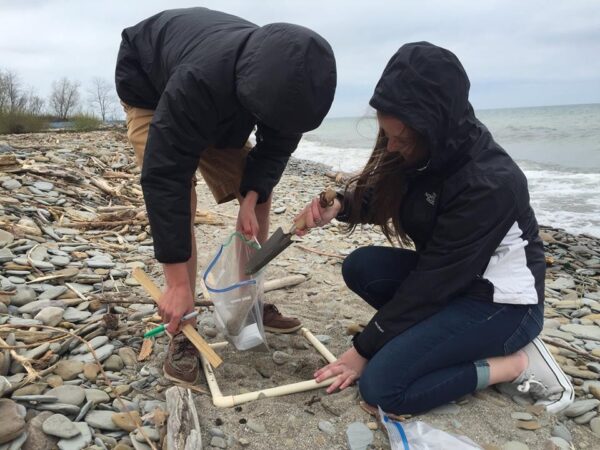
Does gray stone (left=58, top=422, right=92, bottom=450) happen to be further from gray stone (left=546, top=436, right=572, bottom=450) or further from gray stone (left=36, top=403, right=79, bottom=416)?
gray stone (left=546, top=436, right=572, bottom=450)

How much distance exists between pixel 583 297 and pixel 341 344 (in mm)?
2595

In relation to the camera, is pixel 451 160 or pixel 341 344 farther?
pixel 341 344

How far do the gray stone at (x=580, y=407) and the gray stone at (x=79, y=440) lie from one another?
218 cm

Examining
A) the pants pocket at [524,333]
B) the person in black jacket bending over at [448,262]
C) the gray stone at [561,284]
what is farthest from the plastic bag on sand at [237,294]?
the gray stone at [561,284]

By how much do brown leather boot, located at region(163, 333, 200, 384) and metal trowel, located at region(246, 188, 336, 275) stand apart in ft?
1.61

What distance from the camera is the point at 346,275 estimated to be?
2.96m

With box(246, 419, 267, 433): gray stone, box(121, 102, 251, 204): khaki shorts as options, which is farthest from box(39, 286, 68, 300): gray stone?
box(246, 419, 267, 433): gray stone

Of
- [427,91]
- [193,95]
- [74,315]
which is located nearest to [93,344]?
[74,315]

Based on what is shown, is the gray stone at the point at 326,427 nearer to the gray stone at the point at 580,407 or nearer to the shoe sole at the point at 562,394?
the shoe sole at the point at 562,394

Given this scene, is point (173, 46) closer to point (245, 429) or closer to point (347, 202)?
point (347, 202)

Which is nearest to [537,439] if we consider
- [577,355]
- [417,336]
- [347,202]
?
[417,336]

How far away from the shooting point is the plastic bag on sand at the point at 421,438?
6.86 ft

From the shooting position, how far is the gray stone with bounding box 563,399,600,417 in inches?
94.7

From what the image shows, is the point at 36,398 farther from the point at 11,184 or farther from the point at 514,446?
the point at 11,184
